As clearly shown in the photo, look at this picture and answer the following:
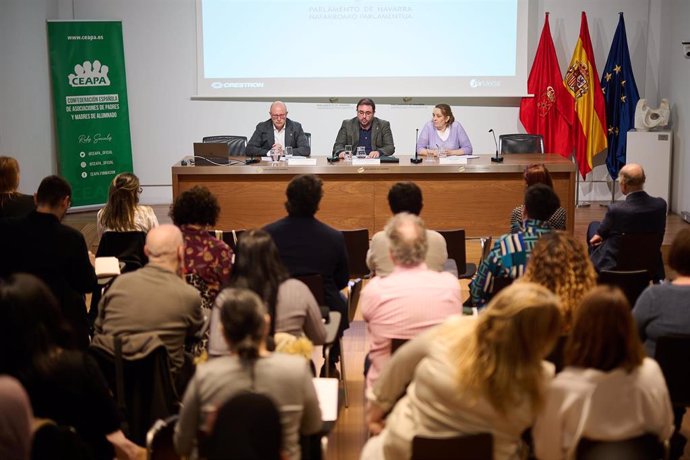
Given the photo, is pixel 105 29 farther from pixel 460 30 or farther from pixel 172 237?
pixel 172 237

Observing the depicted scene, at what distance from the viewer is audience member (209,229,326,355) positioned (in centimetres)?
340

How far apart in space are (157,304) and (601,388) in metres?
1.75

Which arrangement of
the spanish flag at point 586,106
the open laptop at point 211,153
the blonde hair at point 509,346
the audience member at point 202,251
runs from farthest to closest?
the spanish flag at point 586,106, the open laptop at point 211,153, the audience member at point 202,251, the blonde hair at point 509,346

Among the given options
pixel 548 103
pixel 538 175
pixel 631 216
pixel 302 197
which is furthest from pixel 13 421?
pixel 548 103

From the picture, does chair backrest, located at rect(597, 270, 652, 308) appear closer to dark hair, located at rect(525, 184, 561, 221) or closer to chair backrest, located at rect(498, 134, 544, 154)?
dark hair, located at rect(525, 184, 561, 221)

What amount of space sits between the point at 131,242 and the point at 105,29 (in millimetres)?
5406

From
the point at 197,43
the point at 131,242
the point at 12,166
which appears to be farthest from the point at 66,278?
the point at 197,43

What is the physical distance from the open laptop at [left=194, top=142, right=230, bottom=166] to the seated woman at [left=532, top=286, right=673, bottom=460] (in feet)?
17.3

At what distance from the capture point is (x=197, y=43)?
976 cm

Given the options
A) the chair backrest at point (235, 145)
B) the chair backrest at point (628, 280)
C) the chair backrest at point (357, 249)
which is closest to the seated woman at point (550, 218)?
the chair backrest at point (628, 280)

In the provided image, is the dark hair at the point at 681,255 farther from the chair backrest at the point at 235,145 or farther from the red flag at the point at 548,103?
the red flag at the point at 548,103

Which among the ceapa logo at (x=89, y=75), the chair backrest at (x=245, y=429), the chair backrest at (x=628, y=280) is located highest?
the ceapa logo at (x=89, y=75)

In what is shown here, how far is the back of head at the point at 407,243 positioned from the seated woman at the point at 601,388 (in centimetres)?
87

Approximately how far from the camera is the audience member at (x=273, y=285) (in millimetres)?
3404
